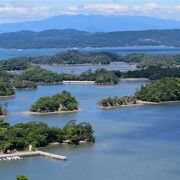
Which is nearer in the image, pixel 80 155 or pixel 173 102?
pixel 80 155

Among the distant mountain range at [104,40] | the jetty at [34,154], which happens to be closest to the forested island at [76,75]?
the jetty at [34,154]

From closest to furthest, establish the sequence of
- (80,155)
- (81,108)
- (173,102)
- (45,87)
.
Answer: (80,155) → (81,108) → (173,102) → (45,87)

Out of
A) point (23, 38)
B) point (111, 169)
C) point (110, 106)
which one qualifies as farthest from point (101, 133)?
point (23, 38)

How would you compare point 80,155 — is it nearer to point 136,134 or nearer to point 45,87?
point 136,134

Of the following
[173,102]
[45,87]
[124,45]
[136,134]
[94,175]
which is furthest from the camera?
[124,45]

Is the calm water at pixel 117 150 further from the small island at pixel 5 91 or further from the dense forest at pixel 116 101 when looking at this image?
the small island at pixel 5 91

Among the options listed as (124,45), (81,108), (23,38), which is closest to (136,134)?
(81,108)
